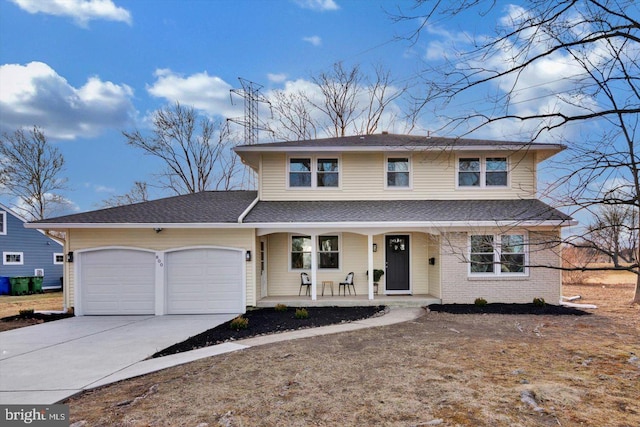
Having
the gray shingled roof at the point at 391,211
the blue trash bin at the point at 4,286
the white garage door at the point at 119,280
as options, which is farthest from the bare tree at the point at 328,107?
the blue trash bin at the point at 4,286

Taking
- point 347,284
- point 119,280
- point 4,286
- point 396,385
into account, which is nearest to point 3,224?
point 4,286

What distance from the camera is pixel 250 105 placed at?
1867cm

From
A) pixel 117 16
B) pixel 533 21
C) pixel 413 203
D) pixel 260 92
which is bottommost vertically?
pixel 413 203

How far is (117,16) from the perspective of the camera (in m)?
13.8

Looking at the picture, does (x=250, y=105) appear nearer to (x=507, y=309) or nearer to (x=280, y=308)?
(x=280, y=308)

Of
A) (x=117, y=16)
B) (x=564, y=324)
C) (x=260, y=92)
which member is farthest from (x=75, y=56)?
(x=564, y=324)

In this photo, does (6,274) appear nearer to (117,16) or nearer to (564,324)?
(117,16)

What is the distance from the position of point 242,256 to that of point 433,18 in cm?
873

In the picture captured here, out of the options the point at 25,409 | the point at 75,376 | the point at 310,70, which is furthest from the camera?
the point at 310,70

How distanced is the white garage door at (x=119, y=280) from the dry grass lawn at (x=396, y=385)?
225 inches

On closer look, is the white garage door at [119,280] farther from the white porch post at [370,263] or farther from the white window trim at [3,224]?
the white window trim at [3,224]

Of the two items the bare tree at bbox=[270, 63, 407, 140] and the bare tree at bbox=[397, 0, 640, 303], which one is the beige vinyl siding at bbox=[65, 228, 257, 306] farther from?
the bare tree at bbox=[270, 63, 407, 140]

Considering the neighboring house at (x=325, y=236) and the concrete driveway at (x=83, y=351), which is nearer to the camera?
the concrete driveway at (x=83, y=351)

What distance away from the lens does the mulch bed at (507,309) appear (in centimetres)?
1038
